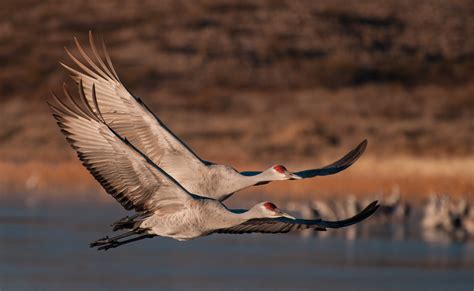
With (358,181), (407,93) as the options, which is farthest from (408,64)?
(358,181)

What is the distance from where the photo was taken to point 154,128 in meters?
14.4

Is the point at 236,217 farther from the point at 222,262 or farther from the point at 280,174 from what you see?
the point at 222,262

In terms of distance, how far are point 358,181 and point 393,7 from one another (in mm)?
22511

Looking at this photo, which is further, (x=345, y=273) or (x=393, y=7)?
(x=393, y=7)

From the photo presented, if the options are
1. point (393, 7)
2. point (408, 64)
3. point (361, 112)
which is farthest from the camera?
point (393, 7)

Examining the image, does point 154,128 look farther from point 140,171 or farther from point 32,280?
point 32,280

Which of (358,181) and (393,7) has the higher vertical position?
(393,7)

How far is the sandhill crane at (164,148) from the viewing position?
13.7m

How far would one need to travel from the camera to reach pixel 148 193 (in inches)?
518

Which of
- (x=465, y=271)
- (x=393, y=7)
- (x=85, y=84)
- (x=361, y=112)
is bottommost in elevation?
(x=465, y=271)

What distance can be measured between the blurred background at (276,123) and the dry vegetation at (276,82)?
→ 0.08 m

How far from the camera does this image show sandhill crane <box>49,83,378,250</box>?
1282cm

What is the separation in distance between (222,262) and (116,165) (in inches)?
302

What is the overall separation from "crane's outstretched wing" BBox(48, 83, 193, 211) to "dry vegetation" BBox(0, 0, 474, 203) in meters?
19.8
